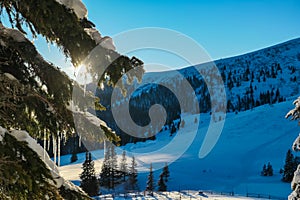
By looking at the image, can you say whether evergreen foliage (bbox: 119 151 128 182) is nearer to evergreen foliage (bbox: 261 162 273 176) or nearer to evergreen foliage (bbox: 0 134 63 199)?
evergreen foliage (bbox: 261 162 273 176)

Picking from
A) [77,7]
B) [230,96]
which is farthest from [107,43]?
[230,96]

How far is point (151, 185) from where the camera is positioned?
4669 centimetres

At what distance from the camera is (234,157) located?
71938 millimetres

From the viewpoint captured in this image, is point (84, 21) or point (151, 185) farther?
point (151, 185)

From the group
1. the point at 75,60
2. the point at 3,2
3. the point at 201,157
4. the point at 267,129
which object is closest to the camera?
the point at 75,60

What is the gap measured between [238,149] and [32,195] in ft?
259

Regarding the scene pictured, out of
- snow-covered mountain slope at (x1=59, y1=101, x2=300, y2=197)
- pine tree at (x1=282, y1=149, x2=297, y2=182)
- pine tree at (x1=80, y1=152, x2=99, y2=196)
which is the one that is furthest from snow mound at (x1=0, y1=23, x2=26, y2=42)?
pine tree at (x1=282, y1=149, x2=297, y2=182)

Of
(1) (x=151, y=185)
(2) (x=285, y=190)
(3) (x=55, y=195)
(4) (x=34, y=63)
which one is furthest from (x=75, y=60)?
(2) (x=285, y=190)

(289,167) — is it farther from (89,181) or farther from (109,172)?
(89,181)

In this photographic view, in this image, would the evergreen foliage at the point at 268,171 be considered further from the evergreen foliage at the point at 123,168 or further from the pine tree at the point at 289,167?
the evergreen foliage at the point at 123,168

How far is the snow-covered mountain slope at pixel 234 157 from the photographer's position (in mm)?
55375

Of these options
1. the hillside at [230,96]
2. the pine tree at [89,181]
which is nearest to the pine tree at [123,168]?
the pine tree at [89,181]

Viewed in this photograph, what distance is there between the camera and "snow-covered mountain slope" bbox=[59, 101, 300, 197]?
55.4m

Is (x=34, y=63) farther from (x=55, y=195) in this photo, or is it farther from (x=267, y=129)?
(x=267, y=129)
